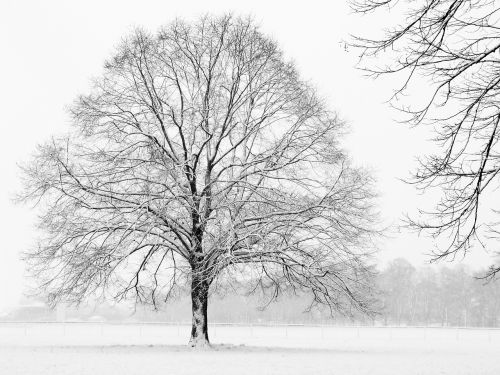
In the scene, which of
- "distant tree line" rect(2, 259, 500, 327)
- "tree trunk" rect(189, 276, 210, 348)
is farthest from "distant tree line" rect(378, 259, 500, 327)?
"tree trunk" rect(189, 276, 210, 348)

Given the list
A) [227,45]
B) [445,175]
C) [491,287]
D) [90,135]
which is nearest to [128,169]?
[90,135]

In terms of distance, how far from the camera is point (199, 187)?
80.0ft

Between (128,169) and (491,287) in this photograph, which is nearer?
(128,169)

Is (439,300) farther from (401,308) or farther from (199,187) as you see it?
(199,187)

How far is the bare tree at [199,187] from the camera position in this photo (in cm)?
2233

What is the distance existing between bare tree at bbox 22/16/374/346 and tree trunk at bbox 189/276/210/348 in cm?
6

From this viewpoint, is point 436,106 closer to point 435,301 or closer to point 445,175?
point 445,175

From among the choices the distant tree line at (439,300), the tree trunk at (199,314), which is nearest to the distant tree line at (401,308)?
the distant tree line at (439,300)

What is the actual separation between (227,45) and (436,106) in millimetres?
16366

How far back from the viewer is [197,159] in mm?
23703

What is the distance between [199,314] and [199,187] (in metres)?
4.89

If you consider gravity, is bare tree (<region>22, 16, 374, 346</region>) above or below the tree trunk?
above

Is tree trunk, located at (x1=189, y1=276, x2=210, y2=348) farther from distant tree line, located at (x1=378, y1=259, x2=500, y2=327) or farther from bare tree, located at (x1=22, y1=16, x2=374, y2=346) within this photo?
distant tree line, located at (x1=378, y1=259, x2=500, y2=327)

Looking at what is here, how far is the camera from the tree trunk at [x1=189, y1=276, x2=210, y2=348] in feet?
77.5
